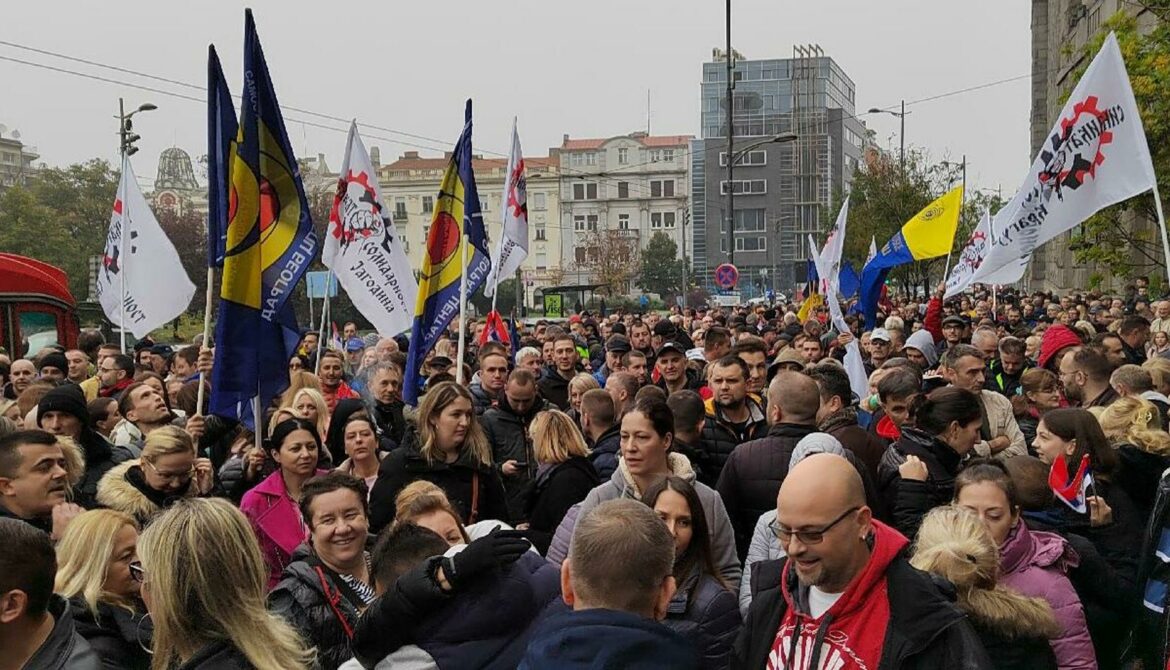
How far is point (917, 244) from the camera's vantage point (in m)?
14.2

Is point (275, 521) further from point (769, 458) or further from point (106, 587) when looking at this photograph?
point (769, 458)

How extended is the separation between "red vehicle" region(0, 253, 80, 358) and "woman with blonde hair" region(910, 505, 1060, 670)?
15.7 m

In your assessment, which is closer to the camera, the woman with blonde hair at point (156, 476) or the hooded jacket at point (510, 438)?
the woman with blonde hair at point (156, 476)

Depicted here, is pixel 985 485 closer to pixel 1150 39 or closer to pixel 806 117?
pixel 1150 39

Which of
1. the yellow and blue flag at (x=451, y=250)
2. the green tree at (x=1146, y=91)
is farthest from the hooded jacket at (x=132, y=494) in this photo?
the green tree at (x=1146, y=91)

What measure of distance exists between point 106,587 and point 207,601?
2.96 ft

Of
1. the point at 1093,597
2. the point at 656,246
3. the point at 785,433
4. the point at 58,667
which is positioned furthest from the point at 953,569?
the point at 656,246

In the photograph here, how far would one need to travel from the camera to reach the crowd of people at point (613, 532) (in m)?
2.92

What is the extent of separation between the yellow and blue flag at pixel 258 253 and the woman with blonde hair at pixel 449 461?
1.04 m

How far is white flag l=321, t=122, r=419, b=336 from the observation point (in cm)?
1003

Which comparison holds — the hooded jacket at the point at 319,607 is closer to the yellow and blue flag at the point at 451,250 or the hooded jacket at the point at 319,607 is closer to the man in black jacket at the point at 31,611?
the man in black jacket at the point at 31,611

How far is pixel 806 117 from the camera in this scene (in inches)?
4240

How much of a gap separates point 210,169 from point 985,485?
4.83 metres

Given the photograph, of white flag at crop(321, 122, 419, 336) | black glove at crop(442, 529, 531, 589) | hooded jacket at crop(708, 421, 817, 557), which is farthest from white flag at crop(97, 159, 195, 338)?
black glove at crop(442, 529, 531, 589)
